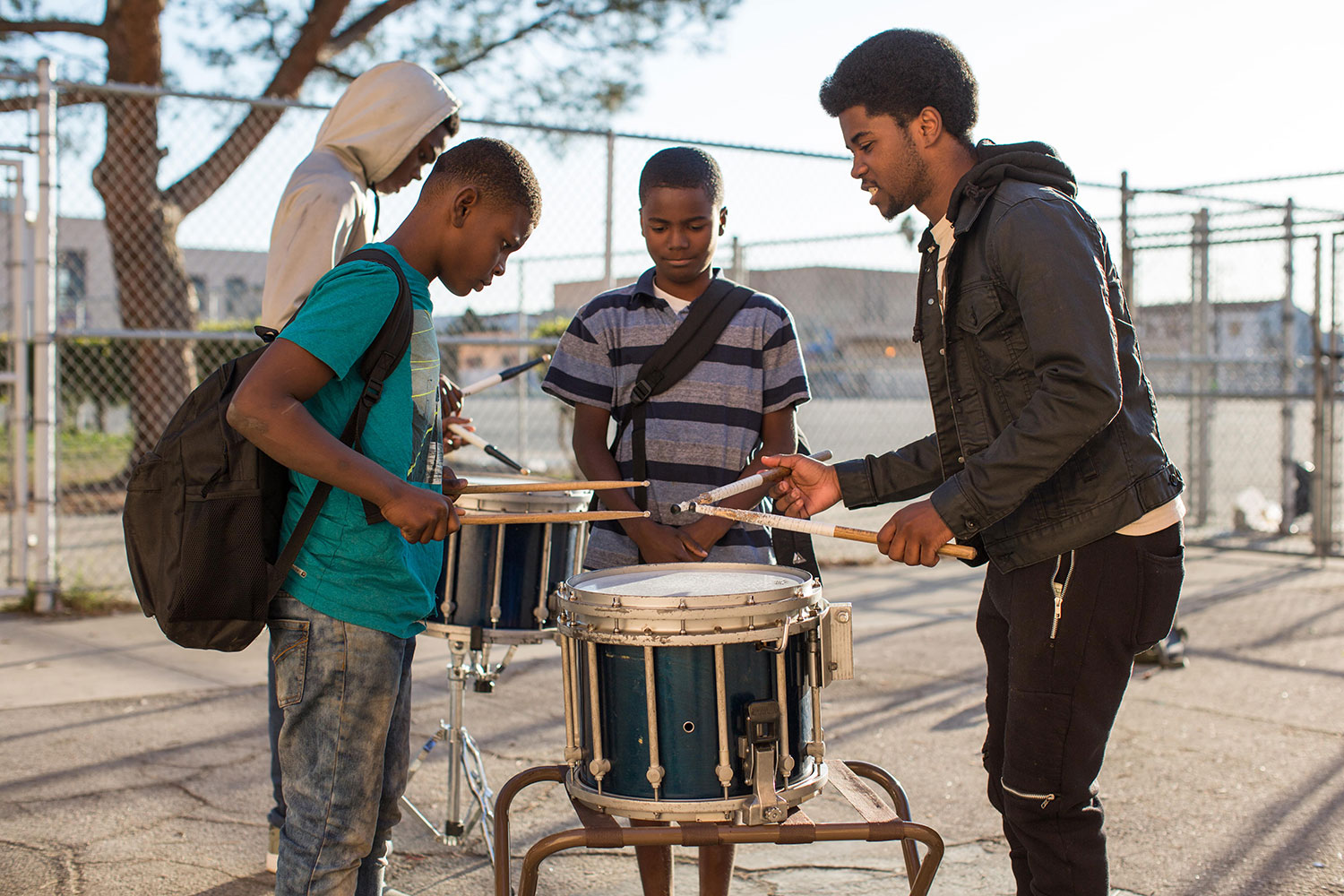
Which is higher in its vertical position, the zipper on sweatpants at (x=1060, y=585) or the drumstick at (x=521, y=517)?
the drumstick at (x=521, y=517)

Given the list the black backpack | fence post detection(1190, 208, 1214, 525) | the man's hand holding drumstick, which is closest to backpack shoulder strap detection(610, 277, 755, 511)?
the man's hand holding drumstick

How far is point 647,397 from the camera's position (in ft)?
10.7

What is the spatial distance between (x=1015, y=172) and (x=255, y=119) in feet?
34.0

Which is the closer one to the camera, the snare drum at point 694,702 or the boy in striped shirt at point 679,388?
the snare drum at point 694,702

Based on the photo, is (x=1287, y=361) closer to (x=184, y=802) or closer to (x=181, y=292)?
(x=184, y=802)

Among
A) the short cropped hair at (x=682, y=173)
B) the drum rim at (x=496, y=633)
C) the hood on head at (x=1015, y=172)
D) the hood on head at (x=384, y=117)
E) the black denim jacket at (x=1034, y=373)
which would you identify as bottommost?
the drum rim at (x=496, y=633)

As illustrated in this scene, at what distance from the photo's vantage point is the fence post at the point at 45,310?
6.53 meters

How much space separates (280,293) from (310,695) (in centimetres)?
130

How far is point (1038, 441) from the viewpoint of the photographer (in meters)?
2.17

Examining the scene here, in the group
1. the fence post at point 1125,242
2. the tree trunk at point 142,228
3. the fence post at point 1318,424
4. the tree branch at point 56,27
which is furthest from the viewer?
the tree branch at point 56,27

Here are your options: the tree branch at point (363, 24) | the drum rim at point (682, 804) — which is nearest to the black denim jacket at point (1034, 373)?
the drum rim at point (682, 804)

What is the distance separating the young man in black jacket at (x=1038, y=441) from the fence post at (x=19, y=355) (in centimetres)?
570

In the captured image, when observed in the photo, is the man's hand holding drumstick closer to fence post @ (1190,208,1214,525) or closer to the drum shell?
the drum shell

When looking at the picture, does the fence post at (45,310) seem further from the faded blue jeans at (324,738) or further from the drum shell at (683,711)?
the drum shell at (683,711)
